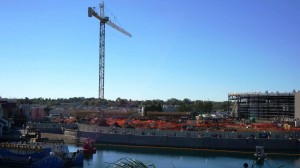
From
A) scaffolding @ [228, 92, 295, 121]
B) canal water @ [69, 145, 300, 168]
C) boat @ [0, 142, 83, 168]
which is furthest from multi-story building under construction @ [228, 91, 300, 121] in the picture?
boat @ [0, 142, 83, 168]

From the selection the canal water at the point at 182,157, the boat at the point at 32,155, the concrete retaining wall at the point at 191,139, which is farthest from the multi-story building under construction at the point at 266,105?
the boat at the point at 32,155

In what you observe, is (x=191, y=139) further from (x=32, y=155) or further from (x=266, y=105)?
(x=266, y=105)

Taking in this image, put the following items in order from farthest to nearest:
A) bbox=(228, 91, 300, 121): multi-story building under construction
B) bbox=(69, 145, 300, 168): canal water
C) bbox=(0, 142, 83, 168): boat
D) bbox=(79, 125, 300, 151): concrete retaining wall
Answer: bbox=(228, 91, 300, 121): multi-story building under construction
bbox=(79, 125, 300, 151): concrete retaining wall
bbox=(69, 145, 300, 168): canal water
bbox=(0, 142, 83, 168): boat

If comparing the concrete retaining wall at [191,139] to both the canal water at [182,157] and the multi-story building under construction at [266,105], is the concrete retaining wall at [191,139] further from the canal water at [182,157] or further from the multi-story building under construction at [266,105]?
the multi-story building under construction at [266,105]

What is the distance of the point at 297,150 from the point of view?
41750mm

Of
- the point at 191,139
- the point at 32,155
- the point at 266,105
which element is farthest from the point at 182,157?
the point at 266,105

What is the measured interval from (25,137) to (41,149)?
487 inches

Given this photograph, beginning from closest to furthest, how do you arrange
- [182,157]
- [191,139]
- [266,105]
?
[182,157]
[191,139]
[266,105]

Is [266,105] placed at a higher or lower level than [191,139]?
higher

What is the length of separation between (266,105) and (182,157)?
55.5m

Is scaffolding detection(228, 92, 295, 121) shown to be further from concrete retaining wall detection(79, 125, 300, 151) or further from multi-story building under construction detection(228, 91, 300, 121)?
concrete retaining wall detection(79, 125, 300, 151)

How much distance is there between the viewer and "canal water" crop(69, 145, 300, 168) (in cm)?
3147

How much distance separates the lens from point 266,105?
8781 cm

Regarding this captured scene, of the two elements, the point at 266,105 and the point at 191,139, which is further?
the point at 266,105
